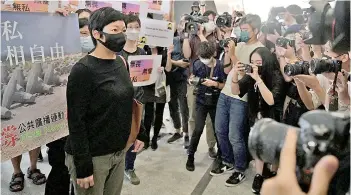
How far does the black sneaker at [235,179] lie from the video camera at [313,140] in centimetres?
209

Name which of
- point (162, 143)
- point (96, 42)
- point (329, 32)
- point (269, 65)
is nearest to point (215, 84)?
point (269, 65)

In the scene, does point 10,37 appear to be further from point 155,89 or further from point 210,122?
point 210,122

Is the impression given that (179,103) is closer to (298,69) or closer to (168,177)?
(168,177)

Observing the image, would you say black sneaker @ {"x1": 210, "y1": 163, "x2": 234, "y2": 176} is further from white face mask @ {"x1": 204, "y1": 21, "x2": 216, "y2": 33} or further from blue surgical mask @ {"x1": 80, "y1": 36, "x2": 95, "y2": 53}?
blue surgical mask @ {"x1": 80, "y1": 36, "x2": 95, "y2": 53}

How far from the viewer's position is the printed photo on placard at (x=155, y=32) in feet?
9.71

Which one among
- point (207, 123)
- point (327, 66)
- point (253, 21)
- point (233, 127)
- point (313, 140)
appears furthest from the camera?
point (207, 123)

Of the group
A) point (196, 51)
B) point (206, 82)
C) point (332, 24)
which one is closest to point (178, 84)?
point (196, 51)

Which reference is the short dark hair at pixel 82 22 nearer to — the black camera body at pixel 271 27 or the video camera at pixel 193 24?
the video camera at pixel 193 24

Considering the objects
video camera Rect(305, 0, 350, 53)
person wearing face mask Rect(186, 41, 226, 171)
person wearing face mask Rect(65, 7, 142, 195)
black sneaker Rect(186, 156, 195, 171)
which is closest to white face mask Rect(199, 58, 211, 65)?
person wearing face mask Rect(186, 41, 226, 171)

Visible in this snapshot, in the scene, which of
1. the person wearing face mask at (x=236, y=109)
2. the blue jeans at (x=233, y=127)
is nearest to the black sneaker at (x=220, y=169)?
the person wearing face mask at (x=236, y=109)

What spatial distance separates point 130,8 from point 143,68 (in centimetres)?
57

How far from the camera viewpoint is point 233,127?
8.41 ft

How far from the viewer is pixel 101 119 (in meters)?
1.49

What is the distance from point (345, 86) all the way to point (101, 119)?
102cm
